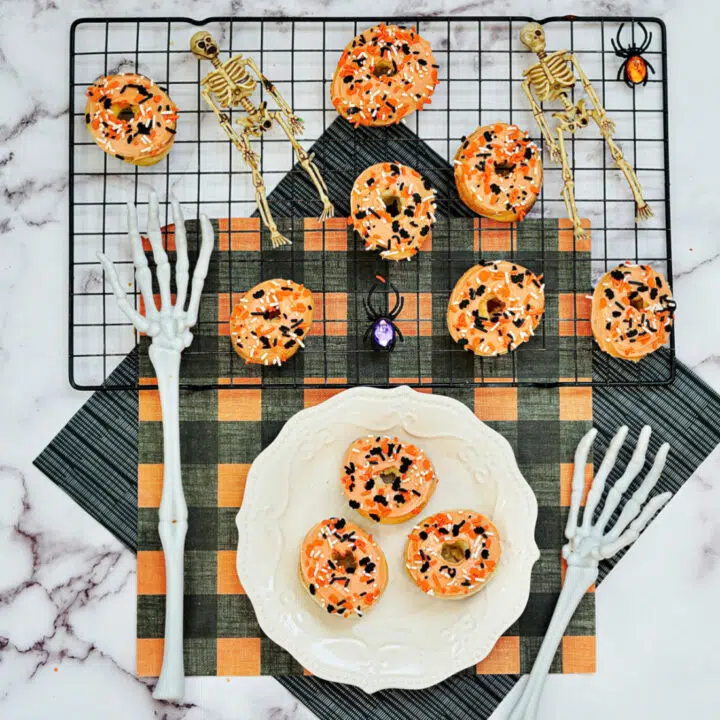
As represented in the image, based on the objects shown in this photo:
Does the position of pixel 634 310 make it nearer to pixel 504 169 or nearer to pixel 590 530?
pixel 504 169

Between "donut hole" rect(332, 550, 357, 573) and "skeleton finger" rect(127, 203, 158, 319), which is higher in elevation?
"skeleton finger" rect(127, 203, 158, 319)

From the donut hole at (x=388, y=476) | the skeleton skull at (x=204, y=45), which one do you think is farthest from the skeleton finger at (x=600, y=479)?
the skeleton skull at (x=204, y=45)

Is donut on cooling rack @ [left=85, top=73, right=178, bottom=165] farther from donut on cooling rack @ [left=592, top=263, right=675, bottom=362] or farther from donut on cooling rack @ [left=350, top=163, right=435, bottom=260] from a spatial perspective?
donut on cooling rack @ [left=592, top=263, right=675, bottom=362]

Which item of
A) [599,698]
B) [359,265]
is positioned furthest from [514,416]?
[599,698]

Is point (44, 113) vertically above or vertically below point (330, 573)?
above

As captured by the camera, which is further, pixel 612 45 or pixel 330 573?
pixel 612 45

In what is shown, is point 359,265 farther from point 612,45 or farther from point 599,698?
point 599,698

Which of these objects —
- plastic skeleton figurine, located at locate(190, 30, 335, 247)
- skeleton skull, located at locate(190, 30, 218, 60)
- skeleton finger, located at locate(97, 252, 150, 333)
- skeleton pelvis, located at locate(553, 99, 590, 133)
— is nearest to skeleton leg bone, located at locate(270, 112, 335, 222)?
plastic skeleton figurine, located at locate(190, 30, 335, 247)
